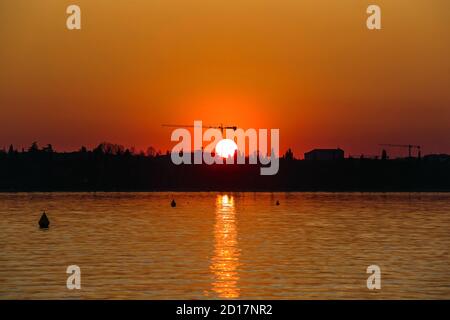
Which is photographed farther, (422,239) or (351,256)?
(422,239)

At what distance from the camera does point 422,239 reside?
402 ft

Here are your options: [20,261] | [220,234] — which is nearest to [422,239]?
[220,234]

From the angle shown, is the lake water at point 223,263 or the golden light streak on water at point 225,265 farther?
the golden light streak on water at point 225,265

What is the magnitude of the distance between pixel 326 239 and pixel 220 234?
19.0 metres

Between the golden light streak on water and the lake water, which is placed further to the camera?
the golden light streak on water

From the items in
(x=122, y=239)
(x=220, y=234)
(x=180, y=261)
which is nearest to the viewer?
(x=180, y=261)

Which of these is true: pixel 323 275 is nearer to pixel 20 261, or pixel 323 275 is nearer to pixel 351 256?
pixel 351 256

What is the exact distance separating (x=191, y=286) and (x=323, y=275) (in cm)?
1341

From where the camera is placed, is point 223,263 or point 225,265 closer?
point 225,265

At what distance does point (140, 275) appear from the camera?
2682 inches
